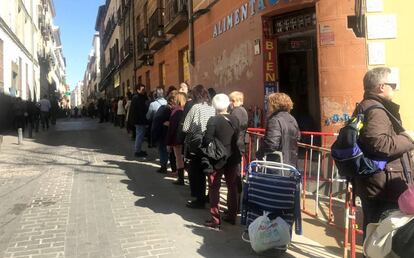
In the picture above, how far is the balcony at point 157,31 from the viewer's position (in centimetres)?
1920

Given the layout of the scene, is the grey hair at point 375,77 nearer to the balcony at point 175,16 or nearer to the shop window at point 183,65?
the balcony at point 175,16

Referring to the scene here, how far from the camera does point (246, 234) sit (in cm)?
512

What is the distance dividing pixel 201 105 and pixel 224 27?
19.5 feet

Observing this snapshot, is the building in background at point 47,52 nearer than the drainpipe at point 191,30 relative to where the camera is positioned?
No

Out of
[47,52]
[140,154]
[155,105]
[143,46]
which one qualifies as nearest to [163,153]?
[155,105]

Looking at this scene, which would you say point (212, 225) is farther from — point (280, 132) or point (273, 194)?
point (280, 132)

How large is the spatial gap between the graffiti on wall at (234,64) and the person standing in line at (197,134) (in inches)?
151

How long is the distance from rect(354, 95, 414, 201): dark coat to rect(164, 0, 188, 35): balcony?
1241 centimetres

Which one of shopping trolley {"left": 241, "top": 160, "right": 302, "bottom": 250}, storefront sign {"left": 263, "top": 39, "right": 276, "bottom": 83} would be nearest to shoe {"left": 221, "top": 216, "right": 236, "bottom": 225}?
shopping trolley {"left": 241, "top": 160, "right": 302, "bottom": 250}

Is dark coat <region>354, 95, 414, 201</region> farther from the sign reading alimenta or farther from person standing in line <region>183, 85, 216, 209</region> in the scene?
the sign reading alimenta

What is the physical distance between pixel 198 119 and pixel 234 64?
5282 mm

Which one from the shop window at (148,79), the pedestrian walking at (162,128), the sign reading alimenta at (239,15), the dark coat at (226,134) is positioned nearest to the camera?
the dark coat at (226,134)

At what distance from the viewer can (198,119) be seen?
20.9 ft

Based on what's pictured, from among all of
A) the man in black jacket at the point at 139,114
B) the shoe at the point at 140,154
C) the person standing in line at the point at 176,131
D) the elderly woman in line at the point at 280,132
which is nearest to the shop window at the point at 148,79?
the man in black jacket at the point at 139,114
